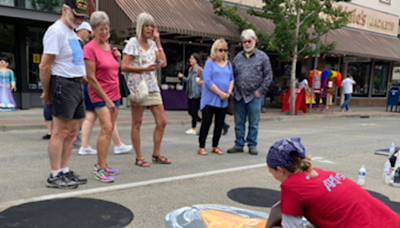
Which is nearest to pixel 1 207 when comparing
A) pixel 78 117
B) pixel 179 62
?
pixel 78 117

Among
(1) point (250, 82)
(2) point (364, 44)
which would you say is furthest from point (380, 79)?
(1) point (250, 82)

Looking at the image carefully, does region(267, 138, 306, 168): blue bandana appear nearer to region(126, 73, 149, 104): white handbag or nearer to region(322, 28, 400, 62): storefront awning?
region(126, 73, 149, 104): white handbag

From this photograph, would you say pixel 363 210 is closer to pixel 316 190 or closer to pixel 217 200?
pixel 316 190

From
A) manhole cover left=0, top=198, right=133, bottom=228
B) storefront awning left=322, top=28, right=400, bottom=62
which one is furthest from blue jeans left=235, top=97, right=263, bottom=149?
storefront awning left=322, top=28, right=400, bottom=62

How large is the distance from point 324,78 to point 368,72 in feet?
27.1

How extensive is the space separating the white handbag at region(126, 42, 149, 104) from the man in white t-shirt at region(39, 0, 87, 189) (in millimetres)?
806

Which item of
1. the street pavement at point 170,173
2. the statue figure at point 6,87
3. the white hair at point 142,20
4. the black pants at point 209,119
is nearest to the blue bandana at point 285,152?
the street pavement at point 170,173

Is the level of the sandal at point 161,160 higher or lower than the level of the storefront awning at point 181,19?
lower

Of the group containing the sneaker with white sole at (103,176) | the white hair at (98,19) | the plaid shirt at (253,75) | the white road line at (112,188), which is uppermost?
the white hair at (98,19)

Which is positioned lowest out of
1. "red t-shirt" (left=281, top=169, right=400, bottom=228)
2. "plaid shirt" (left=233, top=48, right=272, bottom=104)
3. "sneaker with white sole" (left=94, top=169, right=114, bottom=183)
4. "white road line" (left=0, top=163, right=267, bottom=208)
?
"white road line" (left=0, top=163, right=267, bottom=208)

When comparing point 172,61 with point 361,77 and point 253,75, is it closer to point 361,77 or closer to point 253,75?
point 253,75

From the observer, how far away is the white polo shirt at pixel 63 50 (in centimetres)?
331

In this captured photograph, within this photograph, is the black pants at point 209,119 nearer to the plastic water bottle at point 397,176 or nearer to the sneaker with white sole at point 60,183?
the sneaker with white sole at point 60,183

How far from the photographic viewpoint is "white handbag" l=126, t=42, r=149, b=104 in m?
4.33
